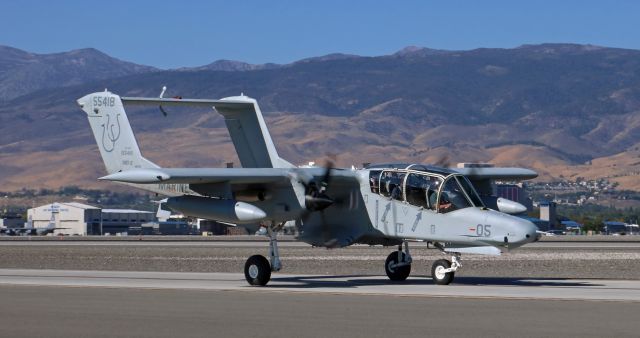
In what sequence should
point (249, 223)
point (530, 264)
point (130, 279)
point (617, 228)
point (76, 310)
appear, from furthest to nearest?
point (617, 228), point (530, 264), point (130, 279), point (249, 223), point (76, 310)

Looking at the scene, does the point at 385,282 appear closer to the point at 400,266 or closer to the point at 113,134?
the point at 400,266

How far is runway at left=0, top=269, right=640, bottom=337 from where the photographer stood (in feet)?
82.5

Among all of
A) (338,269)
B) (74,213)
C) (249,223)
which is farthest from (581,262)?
(74,213)

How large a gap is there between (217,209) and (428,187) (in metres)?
6.64

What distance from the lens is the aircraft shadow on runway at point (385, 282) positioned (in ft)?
127

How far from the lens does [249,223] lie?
124 ft

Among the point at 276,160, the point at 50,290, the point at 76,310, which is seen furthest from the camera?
the point at 276,160

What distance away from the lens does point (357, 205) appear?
39281 mm

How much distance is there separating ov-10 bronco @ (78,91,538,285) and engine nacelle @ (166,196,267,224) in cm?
3

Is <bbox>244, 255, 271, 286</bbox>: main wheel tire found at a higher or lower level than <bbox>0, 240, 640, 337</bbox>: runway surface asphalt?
higher

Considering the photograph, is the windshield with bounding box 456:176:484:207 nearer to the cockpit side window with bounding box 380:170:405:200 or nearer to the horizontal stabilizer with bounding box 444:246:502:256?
the horizontal stabilizer with bounding box 444:246:502:256

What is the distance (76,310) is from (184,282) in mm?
10600

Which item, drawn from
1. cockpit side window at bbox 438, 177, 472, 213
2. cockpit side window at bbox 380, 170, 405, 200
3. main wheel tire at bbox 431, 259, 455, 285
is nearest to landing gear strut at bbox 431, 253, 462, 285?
main wheel tire at bbox 431, 259, 455, 285

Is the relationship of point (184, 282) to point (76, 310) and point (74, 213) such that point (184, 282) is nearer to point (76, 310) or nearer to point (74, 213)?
point (76, 310)
